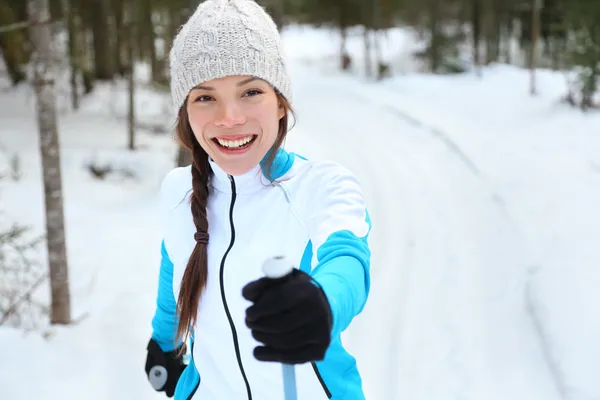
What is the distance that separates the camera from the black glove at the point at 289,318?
3.55 ft

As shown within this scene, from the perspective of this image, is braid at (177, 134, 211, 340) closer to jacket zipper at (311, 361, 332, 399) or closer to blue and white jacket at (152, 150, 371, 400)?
blue and white jacket at (152, 150, 371, 400)

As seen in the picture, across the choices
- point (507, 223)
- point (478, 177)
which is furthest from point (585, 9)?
point (507, 223)

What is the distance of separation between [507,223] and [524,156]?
259 cm

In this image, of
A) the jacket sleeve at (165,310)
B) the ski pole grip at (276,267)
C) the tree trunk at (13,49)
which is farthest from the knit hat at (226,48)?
the tree trunk at (13,49)

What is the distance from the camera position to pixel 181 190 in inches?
71.3

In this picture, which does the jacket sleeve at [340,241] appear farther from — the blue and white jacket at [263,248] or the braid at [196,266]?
the braid at [196,266]

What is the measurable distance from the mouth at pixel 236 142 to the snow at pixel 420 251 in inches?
98.1

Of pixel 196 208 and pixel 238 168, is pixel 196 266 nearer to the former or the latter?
pixel 196 208

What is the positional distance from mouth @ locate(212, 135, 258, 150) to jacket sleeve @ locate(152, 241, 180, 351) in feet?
1.43

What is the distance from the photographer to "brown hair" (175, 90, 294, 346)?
1.65 metres

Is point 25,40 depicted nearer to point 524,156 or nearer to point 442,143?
point 442,143

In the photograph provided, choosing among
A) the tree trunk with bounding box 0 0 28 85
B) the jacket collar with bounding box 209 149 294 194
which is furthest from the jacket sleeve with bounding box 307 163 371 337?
the tree trunk with bounding box 0 0 28 85

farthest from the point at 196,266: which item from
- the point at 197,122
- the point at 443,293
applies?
the point at 443,293

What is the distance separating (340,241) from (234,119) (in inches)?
17.0
